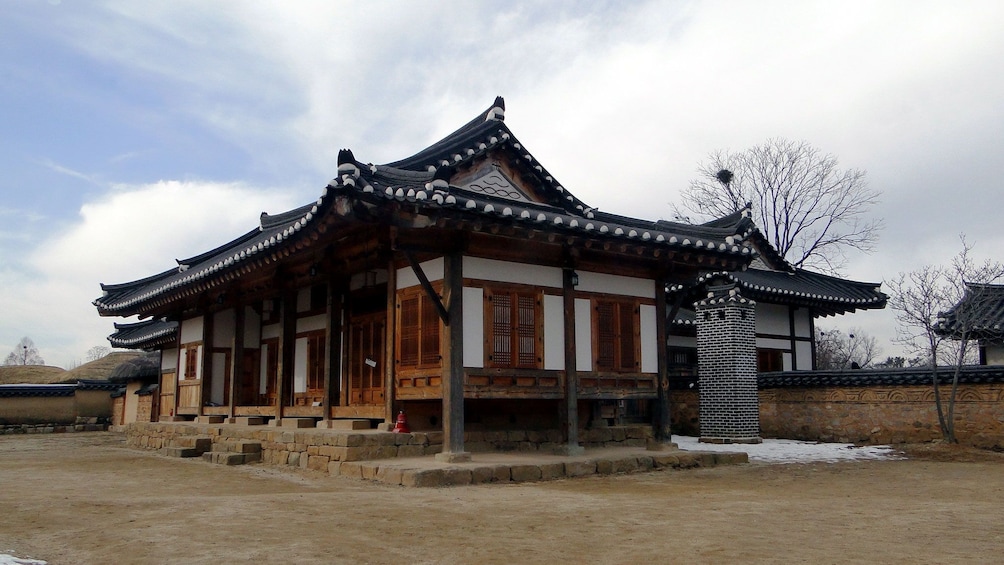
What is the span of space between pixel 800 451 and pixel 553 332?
709 centimetres

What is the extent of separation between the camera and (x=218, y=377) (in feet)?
64.2

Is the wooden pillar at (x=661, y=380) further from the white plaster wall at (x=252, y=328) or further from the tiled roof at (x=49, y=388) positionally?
the tiled roof at (x=49, y=388)

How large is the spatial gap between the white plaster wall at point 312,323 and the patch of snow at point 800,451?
321 inches

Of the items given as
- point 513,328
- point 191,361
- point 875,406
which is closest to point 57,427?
point 191,361

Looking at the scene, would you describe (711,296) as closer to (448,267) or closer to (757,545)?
(448,267)

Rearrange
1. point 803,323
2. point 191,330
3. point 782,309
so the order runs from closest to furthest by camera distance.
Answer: point 191,330 < point 782,309 < point 803,323

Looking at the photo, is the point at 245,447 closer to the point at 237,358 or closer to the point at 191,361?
the point at 237,358

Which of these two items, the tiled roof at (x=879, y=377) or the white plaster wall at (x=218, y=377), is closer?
the tiled roof at (x=879, y=377)

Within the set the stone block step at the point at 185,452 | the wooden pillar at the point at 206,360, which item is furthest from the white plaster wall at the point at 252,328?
the stone block step at the point at 185,452

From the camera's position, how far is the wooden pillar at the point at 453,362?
449 inches

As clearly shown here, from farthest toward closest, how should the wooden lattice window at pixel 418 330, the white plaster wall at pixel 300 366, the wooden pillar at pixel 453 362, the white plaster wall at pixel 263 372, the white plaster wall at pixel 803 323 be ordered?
the white plaster wall at pixel 803 323 < the white plaster wall at pixel 263 372 < the white plaster wall at pixel 300 366 < the wooden lattice window at pixel 418 330 < the wooden pillar at pixel 453 362

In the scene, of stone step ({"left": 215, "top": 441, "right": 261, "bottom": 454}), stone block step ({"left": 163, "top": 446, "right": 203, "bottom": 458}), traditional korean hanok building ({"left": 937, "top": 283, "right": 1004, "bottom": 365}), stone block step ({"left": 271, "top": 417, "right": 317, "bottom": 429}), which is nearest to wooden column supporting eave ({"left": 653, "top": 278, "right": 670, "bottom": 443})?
stone block step ({"left": 271, "top": 417, "right": 317, "bottom": 429})

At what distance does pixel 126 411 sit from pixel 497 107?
75.2 feet

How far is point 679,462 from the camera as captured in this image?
13.0 m
